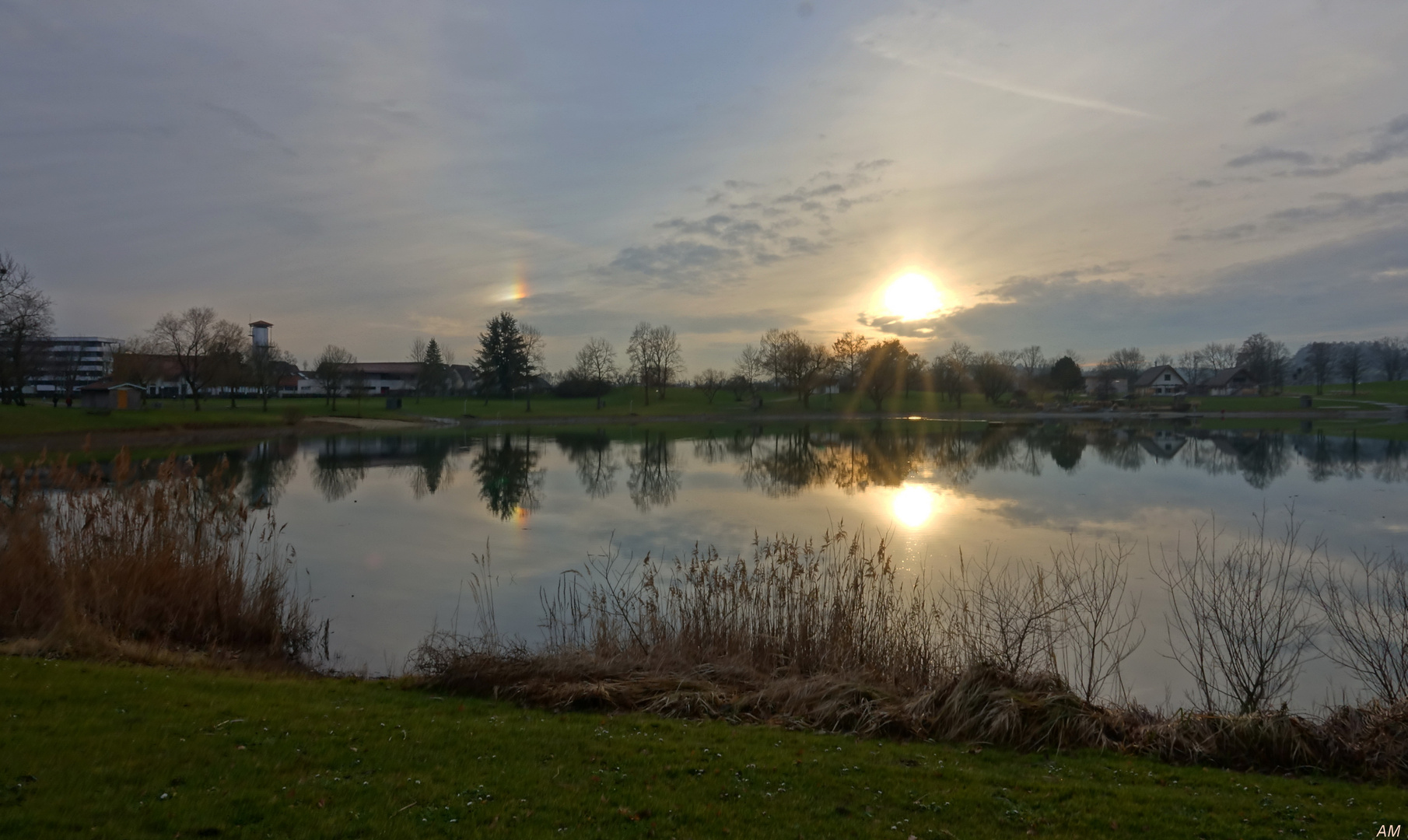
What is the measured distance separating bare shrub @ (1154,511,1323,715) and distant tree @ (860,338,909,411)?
78.5 m

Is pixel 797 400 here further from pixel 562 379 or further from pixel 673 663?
pixel 673 663

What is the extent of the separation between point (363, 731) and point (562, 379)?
9377 cm

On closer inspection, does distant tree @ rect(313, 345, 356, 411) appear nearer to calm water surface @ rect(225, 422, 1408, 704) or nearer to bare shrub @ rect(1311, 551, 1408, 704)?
calm water surface @ rect(225, 422, 1408, 704)

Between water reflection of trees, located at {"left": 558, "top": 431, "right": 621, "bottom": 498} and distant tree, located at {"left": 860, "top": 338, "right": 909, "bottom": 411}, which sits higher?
distant tree, located at {"left": 860, "top": 338, "right": 909, "bottom": 411}

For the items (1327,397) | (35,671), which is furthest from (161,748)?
(1327,397)

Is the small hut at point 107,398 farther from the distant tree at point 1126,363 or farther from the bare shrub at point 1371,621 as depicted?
the distant tree at point 1126,363

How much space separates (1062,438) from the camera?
4750cm

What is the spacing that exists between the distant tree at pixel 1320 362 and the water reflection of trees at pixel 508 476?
9939 centimetres

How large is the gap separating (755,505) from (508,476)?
41.3 ft

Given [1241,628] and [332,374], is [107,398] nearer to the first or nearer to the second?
[332,374]

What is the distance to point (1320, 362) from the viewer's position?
100938 mm

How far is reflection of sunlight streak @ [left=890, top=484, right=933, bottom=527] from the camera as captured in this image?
19.5 metres

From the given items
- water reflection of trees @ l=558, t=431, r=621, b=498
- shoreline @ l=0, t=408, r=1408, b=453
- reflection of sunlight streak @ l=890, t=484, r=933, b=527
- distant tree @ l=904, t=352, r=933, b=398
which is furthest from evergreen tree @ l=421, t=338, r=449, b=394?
reflection of sunlight streak @ l=890, t=484, r=933, b=527

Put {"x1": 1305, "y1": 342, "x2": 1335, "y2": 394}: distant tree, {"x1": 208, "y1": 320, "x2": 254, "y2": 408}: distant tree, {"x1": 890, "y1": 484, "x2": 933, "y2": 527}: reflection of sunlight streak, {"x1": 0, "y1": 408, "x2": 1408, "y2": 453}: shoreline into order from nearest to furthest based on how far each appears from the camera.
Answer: {"x1": 890, "y1": 484, "x2": 933, "y2": 527}: reflection of sunlight streak, {"x1": 0, "y1": 408, "x2": 1408, "y2": 453}: shoreline, {"x1": 208, "y1": 320, "x2": 254, "y2": 408}: distant tree, {"x1": 1305, "y1": 342, "x2": 1335, "y2": 394}: distant tree
